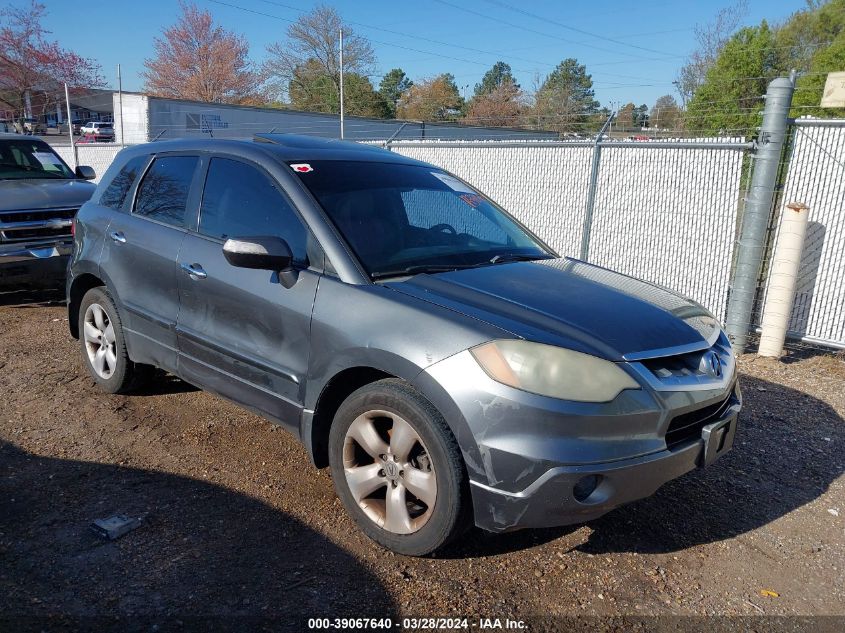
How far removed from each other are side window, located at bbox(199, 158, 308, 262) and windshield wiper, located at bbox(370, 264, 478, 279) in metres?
0.43

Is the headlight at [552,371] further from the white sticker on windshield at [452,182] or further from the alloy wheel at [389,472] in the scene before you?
the white sticker on windshield at [452,182]

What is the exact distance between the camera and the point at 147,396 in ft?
15.7

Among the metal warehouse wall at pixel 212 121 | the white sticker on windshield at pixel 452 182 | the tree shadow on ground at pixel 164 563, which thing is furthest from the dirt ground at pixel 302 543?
the metal warehouse wall at pixel 212 121

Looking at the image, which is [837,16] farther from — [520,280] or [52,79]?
[52,79]

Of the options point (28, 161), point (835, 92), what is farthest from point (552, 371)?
point (28, 161)

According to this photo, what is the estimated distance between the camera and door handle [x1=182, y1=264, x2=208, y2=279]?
3674 millimetres

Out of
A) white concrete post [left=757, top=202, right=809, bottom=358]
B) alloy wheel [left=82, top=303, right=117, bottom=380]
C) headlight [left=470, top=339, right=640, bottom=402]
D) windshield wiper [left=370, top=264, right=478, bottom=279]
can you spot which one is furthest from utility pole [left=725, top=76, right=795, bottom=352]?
alloy wheel [left=82, top=303, right=117, bottom=380]

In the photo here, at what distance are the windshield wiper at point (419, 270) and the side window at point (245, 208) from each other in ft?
1.42

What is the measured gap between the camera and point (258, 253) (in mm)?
3102

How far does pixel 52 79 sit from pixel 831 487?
137ft

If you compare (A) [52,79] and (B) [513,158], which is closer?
(B) [513,158]

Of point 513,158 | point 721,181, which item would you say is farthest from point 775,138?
point 513,158

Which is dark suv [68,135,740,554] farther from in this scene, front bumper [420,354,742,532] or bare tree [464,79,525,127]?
bare tree [464,79,525,127]

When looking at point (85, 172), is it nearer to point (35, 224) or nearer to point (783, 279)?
point (35, 224)
